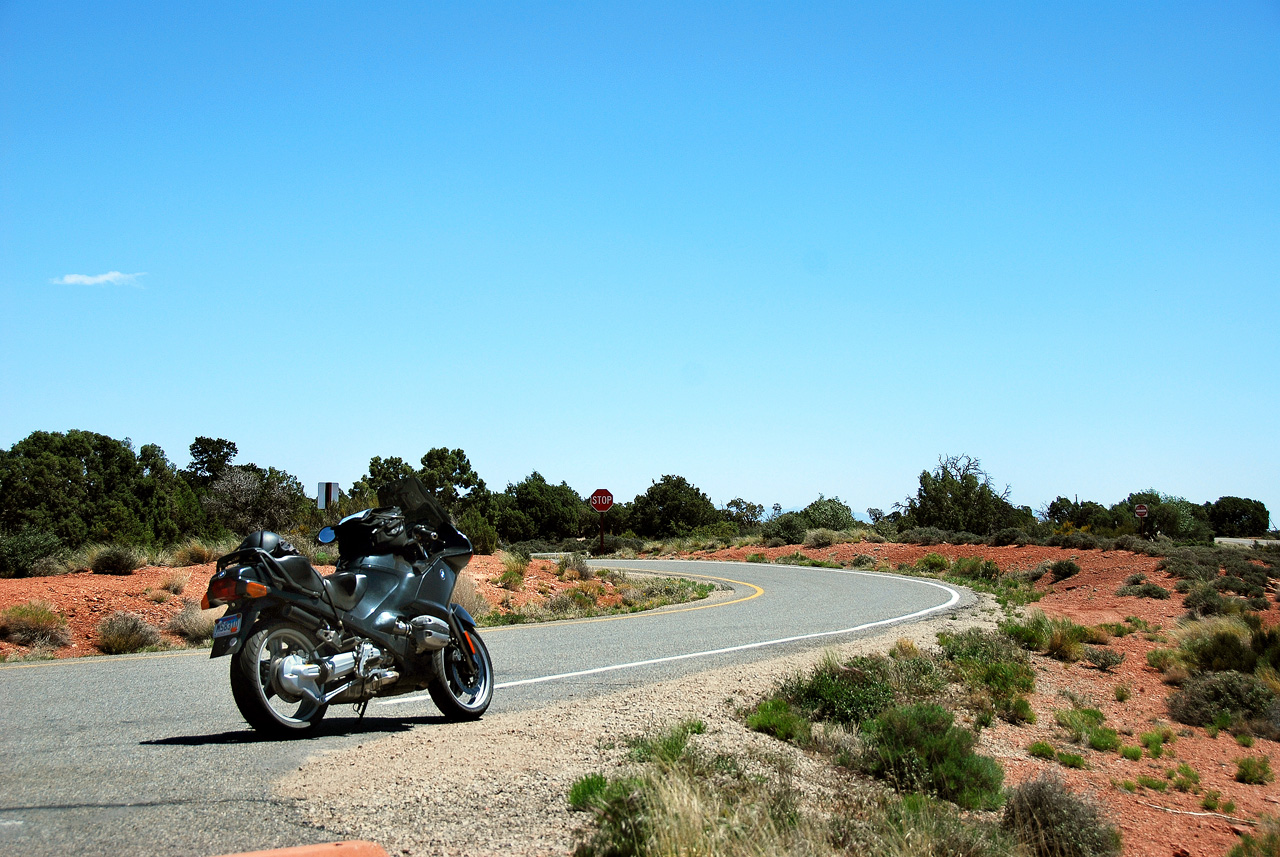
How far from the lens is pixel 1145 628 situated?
19.6 metres

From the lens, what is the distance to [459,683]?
23.9 feet

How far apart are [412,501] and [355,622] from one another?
119 cm

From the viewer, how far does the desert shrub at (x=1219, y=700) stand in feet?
42.6

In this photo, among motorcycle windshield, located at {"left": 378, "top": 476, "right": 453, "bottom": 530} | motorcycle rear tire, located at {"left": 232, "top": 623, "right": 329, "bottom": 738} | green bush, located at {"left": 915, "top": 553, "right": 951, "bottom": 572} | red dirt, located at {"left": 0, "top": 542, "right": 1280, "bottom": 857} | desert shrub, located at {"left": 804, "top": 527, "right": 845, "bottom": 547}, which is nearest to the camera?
motorcycle rear tire, located at {"left": 232, "top": 623, "right": 329, "bottom": 738}

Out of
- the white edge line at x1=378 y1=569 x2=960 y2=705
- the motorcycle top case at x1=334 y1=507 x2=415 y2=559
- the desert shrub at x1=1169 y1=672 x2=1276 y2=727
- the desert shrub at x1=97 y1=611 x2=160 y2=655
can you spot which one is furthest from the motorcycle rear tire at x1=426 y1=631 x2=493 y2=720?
the desert shrub at x1=1169 y1=672 x2=1276 y2=727

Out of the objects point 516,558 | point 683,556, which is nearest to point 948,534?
point 683,556

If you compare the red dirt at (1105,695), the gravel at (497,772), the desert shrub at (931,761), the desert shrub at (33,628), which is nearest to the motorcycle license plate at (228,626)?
the gravel at (497,772)

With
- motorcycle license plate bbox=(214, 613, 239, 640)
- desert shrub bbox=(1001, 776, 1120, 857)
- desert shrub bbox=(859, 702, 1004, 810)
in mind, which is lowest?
desert shrub bbox=(1001, 776, 1120, 857)

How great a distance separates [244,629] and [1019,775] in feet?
22.9

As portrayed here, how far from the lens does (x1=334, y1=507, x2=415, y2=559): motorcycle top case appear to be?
707 cm

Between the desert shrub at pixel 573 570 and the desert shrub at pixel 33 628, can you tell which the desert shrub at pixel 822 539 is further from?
the desert shrub at pixel 33 628

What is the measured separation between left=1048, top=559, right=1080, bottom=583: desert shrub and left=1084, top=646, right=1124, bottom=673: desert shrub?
14.7 m

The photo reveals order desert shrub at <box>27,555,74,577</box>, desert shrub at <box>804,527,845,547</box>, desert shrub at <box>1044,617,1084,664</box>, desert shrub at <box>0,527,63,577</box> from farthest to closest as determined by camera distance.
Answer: desert shrub at <box>804,527,845,547</box> < desert shrub at <box>27,555,74,577</box> < desert shrub at <box>0,527,63,577</box> < desert shrub at <box>1044,617,1084,664</box>

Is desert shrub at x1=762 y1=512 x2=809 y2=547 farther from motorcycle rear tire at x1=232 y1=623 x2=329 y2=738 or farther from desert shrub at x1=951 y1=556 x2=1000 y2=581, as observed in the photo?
motorcycle rear tire at x1=232 y1=623 x2=329 y2=738
